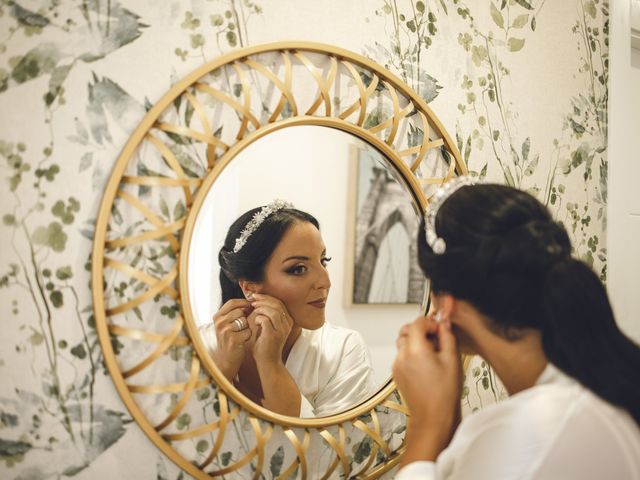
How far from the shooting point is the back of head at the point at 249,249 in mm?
1014

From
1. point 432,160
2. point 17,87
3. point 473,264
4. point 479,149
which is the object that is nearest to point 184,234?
point 17,87

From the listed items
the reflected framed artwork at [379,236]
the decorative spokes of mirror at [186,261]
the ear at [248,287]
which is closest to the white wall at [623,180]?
the reflected framed artwork at [379,236]

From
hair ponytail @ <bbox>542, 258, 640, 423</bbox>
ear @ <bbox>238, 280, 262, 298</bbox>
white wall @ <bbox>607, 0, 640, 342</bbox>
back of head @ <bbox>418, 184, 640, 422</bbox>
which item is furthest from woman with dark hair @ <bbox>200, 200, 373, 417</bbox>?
white wall @ <bbox>607, 0, 640, 342</bbox>

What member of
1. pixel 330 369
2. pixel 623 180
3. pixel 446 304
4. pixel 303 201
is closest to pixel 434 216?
pixel 446 304

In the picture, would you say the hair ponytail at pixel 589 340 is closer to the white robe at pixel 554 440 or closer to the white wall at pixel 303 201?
the white robe at pixel 554 440

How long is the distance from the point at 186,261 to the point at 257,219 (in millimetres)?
138

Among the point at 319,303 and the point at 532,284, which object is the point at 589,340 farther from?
the point at 319,303

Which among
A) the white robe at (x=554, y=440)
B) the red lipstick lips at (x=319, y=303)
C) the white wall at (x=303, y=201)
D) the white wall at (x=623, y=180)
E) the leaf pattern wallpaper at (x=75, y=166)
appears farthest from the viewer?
the white wall at (x=623, y=180)

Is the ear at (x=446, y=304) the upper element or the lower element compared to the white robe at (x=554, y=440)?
upper

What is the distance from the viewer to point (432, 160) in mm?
1310

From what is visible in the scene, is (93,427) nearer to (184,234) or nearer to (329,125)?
(184,234)

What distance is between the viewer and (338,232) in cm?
113

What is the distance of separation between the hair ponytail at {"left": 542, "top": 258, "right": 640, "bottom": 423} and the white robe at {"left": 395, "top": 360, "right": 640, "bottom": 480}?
0.02 metres

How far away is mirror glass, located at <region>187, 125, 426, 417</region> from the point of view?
39.8 inches
